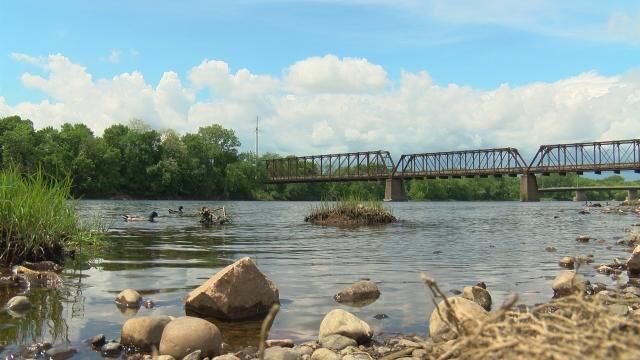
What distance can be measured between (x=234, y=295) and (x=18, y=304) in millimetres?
3577

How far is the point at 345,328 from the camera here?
800 centimetres

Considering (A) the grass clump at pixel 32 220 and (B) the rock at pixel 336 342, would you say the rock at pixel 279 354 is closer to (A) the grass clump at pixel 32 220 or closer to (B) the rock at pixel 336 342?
(B) the rock at pixel 336 342

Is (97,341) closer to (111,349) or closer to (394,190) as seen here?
(111,349)

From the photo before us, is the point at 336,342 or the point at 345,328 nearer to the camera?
the point at 336,342

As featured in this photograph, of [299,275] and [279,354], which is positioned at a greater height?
[279,354]

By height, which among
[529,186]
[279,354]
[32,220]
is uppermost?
[529,186]

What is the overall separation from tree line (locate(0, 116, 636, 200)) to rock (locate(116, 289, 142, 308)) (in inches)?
3600

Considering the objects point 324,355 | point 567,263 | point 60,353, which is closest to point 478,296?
point 324,355

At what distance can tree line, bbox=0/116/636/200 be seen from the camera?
11747cm

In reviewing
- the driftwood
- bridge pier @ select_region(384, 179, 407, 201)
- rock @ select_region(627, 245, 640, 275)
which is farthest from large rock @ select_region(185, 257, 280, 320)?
bridge pier @ select_region(384, 179, 407, 201)

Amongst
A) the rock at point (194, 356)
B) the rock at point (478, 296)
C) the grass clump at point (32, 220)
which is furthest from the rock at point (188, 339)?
the grass clump at point (32, 220)

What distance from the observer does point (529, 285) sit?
12.9 meters

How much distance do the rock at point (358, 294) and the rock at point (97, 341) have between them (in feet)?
15.4

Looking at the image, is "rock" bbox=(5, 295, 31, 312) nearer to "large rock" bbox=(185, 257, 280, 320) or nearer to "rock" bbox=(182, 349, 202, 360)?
"large rock" bbox=(185, 257, 280, 320)
